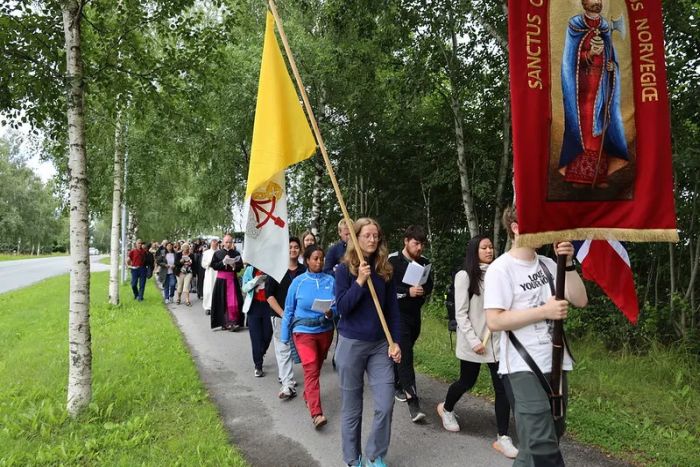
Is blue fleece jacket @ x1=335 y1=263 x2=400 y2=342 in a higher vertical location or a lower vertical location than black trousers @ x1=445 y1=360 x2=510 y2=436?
higher

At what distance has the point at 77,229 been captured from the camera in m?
5.03

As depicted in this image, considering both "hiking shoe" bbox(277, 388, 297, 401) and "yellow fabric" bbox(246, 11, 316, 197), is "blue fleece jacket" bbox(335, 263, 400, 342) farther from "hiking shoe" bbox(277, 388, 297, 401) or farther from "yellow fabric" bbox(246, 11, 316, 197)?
"hiking shoe" bbox(277, 388, 297, 401)

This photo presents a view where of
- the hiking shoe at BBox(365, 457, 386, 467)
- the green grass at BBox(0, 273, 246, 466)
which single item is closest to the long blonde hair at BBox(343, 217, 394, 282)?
the hiking shoe at BBox(365, 457, 386, 467)

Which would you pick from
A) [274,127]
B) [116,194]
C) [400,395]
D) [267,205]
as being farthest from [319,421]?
[116,194]

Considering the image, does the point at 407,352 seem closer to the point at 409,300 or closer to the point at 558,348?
the point at 409,300

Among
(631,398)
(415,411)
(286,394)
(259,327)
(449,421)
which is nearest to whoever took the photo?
(449,421)

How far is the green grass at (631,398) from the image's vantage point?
4.43m

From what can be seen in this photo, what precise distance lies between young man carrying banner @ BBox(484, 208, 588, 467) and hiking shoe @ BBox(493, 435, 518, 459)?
126 centimetres

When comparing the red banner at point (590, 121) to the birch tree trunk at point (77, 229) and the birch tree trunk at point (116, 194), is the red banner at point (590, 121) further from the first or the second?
the birch tree trunk at point (116, 194)

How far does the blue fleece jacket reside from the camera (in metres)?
3.80

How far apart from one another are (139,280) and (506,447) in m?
13.4

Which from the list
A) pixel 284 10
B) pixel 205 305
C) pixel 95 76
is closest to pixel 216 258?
pixel 205 305

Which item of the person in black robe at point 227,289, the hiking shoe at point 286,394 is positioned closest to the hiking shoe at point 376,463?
the hiking shoe at point 286,394

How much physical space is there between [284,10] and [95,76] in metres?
12.5
